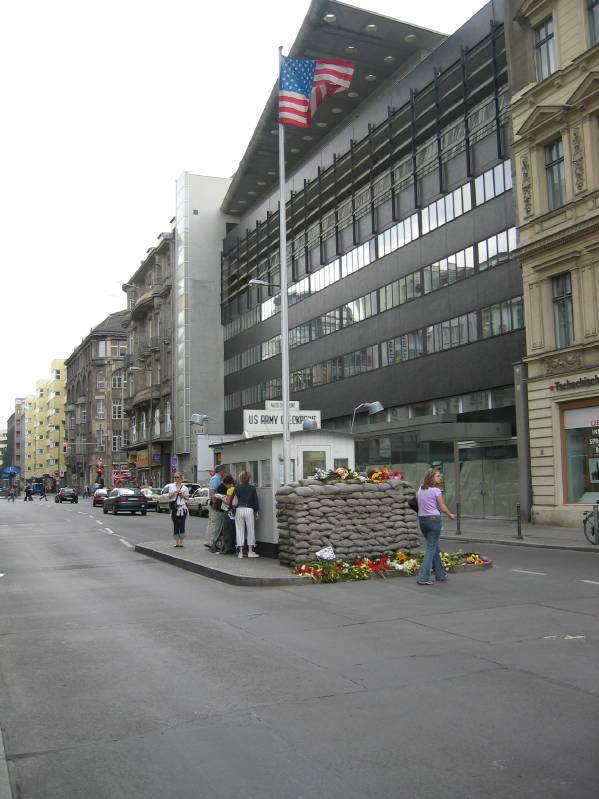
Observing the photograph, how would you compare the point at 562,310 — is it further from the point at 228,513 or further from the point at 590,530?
the point at 228,513

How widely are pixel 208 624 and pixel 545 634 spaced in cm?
379

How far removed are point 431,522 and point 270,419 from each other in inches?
Answer: 256

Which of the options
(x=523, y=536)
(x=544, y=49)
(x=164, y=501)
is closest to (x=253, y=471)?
(x=523, y=536)

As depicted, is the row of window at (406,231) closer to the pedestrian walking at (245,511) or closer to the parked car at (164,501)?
the parked car at (164,501)

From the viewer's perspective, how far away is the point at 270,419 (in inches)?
715

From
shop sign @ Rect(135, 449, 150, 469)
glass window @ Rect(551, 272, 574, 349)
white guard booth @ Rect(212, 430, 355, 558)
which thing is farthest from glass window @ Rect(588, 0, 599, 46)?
shop sign @ Rect(135, 449, 150, 469)

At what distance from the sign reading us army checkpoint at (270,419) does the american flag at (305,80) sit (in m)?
6.47

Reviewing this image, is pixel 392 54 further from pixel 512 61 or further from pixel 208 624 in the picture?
pixel 208 624

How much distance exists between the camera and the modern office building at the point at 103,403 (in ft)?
336

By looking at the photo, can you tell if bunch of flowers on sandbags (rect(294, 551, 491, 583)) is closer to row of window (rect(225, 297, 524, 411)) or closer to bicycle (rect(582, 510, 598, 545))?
bicycle (rect(582, 510, 598, 545))

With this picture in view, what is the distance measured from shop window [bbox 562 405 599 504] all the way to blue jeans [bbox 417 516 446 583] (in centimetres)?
1369

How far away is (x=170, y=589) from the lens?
503 inches

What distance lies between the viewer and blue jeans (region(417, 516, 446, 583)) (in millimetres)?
12289

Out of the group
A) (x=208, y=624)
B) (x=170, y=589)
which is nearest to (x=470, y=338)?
(x=170, y=589)
